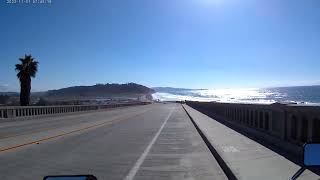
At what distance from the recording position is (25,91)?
2574 inches

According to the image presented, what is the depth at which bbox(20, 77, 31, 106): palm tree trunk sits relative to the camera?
6469 centimetres

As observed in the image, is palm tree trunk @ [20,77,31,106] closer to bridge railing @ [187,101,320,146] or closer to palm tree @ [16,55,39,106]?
palm tree @ [16,55,39,106]

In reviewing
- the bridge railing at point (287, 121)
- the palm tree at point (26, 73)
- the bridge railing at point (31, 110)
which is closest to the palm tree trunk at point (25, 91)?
the palm tree at point (26, 73)

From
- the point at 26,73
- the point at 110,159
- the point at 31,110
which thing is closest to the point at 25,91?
the point at 26,73

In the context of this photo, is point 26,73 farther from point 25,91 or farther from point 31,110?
point 31,110

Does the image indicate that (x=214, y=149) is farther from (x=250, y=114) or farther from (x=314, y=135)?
(x=250, y=114)

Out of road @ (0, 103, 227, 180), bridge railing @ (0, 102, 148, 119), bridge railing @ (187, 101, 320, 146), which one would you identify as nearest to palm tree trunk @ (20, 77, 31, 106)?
bridge railing @ (0, 102, 148, 119)

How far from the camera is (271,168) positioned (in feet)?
38.5

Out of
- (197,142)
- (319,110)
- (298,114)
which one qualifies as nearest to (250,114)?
(197,142)

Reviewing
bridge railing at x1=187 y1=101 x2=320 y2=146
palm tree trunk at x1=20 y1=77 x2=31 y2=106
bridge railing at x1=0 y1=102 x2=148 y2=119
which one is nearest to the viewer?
bridge railing at x1=187 y1=101 x2=320 y2=146

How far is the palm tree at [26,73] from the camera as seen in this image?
6531 cm

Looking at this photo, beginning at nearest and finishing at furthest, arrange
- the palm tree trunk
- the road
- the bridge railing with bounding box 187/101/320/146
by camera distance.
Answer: the road < the bridge railing with bounding box 187/101/320/146 < the palm tree trunk

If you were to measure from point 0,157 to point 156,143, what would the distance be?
658 centimetres

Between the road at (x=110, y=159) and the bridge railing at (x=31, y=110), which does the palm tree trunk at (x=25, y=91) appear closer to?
the bridge railing at (x=31, y=110)
